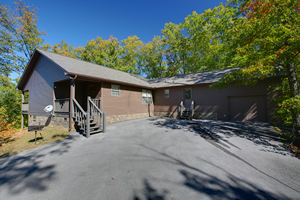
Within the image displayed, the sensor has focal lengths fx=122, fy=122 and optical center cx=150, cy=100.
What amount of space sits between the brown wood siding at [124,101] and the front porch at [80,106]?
49cm

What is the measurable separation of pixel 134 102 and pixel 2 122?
8536 mm

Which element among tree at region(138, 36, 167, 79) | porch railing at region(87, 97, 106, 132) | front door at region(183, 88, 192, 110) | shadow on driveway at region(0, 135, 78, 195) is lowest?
shadow on driveway at region(0, 135, 78, 195)

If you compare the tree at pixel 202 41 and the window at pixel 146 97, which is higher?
the tree at pixel 202 41

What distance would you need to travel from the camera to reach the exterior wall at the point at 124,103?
9188 mm

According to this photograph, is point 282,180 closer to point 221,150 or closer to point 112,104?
point 221,150

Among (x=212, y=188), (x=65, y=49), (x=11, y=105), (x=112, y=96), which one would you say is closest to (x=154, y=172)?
(x=212, y=188)

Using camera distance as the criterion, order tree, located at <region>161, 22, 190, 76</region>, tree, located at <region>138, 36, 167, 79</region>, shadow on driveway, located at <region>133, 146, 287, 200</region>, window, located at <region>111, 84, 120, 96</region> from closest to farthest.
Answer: shadow on driveway, located at <region>133, 146, 287, 200</region>
window, located at <region>111, 84, 120, 96</region>
tree, located at <region>161, 22, 190, 76</region>
tree, located at <region>138, 36, 167, 79</region>

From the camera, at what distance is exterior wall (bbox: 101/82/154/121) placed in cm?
919

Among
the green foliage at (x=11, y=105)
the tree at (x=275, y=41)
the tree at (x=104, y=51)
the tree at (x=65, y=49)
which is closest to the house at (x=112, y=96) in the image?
the green foliage at (x=11, y=105)

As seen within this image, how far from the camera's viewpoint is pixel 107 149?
4.63 meters

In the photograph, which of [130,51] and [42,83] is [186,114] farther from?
[130,51]

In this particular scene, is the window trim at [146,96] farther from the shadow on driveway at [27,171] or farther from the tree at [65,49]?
the tree at [65,49]

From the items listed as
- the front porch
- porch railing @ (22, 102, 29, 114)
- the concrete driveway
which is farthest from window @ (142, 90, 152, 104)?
porch railing @ (22, 102, 29, 114)

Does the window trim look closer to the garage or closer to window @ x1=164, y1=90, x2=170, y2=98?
window @ x1=164, y1=90, x2=170, y2=98
